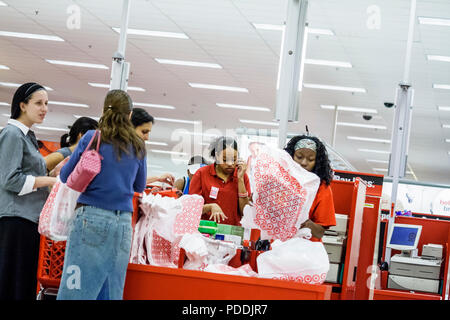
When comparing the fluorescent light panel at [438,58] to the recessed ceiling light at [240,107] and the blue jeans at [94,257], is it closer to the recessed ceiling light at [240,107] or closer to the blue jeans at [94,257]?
the recessed ceiling light at [240,107]

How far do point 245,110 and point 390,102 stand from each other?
4.26 meters

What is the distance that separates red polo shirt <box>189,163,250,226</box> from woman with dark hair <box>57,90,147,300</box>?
1.55 metres

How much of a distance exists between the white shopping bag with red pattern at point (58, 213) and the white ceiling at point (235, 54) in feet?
21.3

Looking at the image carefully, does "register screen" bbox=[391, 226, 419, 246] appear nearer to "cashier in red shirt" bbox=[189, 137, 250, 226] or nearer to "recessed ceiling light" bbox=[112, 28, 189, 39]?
"cashier in red shirt" bbox=[189, 137, 250, 226]

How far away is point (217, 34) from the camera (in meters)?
10.6

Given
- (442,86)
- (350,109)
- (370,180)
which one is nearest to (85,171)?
(370,180)

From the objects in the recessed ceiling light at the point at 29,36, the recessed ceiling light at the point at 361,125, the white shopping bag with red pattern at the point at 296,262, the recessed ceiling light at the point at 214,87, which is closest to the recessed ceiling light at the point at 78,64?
the recessed ceiling light at the point at 29,36

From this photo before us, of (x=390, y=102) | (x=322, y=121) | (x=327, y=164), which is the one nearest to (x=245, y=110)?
(x=322, y=121)

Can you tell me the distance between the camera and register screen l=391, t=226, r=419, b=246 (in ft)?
23.6

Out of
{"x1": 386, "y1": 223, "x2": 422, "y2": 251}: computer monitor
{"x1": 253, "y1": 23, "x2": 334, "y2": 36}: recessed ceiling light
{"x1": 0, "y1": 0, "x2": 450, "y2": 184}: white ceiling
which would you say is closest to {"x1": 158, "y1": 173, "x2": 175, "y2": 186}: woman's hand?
{"x1": 386, "y1": 223, "x2": 422, "y2": 251}: computer monitor

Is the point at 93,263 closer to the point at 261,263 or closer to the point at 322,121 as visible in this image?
the point at 261,263

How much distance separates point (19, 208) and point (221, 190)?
1620 mm

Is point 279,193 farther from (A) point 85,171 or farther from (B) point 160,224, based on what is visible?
(A) point 85,171

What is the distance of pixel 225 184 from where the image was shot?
4316 mm
